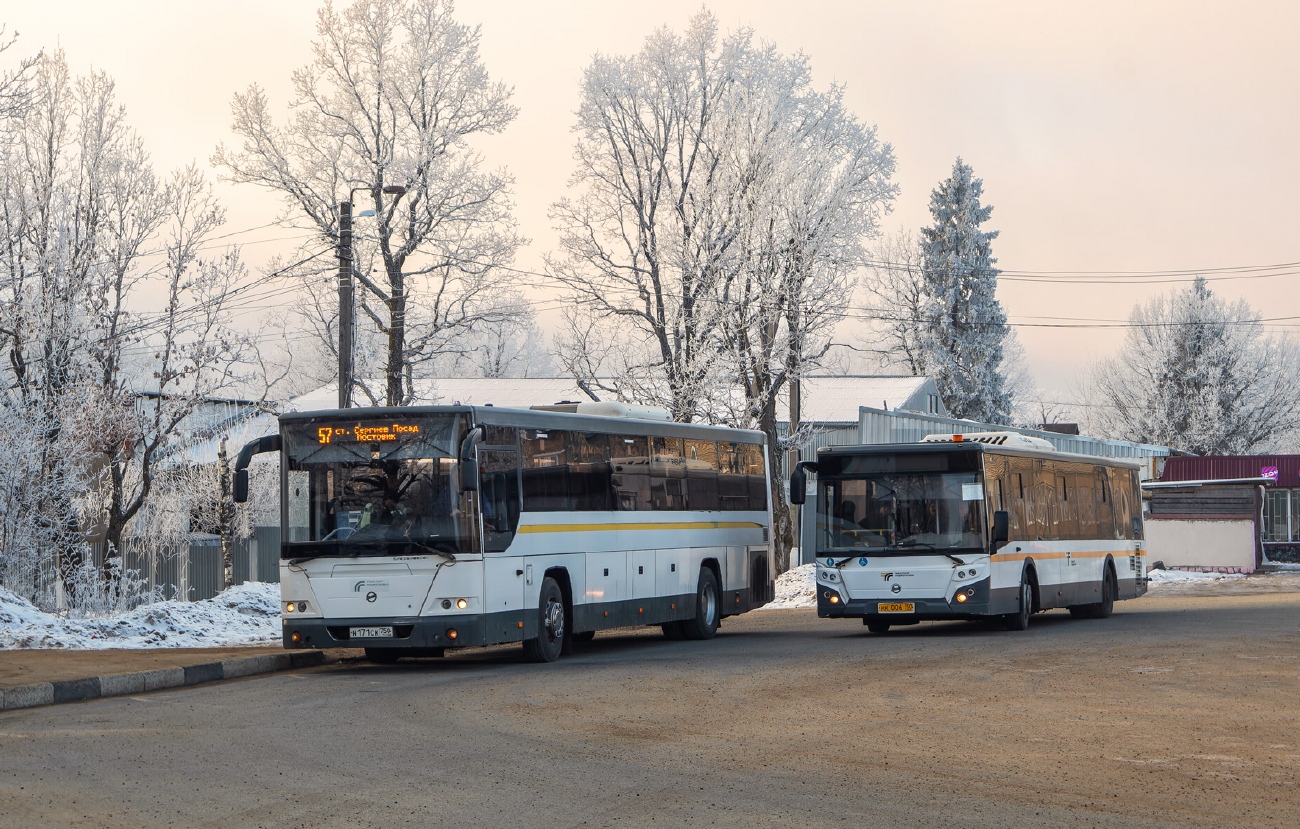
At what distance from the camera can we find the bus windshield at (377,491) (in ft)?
55.4

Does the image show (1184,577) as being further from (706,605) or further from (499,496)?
(499,496)

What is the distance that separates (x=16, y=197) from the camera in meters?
31.9

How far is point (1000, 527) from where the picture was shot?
2141 centimetres

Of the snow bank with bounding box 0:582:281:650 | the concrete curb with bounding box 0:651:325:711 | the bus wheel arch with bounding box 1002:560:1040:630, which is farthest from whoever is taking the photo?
the bus wheel arch with bounding box 1002:560:1040:630

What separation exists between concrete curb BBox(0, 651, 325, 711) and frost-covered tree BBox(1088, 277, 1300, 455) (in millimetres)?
62512

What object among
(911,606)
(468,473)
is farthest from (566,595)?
(911,606)

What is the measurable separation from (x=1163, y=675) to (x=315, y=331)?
31561 millimetres

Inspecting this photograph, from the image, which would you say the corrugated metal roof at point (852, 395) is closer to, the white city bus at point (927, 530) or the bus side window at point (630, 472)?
the white city bus at point (927, 530)

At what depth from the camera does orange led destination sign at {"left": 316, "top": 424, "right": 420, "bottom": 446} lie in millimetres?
17062

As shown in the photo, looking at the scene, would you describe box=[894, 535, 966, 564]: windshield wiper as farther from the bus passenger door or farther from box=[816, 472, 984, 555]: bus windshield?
the bus passenger door

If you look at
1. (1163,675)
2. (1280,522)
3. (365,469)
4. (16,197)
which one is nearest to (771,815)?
(1163,675)

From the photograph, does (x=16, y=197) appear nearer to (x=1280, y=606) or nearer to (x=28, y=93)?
(x=28, y=93)

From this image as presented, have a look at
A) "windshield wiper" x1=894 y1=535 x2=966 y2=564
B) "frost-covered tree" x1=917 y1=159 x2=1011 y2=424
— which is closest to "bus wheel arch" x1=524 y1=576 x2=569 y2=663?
"windshield wiper" x1=894 y1=535 x2=966 y2=564

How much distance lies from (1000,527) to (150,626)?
12038 mm
